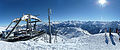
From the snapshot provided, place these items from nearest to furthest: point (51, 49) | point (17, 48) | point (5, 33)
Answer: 1. point (17, 48)
2. point (51, 49)
3. point (5, 33)

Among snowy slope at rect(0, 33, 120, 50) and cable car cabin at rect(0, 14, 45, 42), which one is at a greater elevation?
cable car cabin at rect(0, 14, 45, 42)

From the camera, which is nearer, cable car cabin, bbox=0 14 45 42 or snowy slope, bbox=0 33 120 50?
snowy slope, bbox=0 33 120 50

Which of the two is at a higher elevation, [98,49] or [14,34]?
[14,34]

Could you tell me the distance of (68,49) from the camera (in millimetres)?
8656

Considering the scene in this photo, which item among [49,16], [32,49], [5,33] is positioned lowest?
[32,49]

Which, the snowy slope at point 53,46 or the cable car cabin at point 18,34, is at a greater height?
the cable car cabin at point 18,34

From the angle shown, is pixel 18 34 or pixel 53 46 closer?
pixel 53 46

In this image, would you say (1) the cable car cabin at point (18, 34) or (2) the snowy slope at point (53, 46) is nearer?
(2) the snowy slope at point (53, 46)

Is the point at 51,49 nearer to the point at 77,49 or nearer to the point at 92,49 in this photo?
the point at 77,49

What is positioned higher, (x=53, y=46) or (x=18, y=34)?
(x=18, y=34)

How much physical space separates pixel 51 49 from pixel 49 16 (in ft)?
30.7

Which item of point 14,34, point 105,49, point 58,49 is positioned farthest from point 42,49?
point 14,34

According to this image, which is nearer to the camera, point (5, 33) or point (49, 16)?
point (5, 33)

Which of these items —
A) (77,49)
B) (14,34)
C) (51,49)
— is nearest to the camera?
(51,49)
